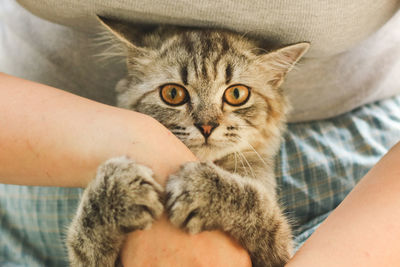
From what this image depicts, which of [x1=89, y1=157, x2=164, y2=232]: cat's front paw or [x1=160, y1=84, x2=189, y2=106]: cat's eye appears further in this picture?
[x1=160, y1=84, x2=189, y2=106]: cat's eye

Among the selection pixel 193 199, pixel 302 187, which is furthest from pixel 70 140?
pixel 302 187

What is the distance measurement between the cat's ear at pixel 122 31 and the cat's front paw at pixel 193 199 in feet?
1.52

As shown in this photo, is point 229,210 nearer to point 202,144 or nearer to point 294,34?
point 202,144

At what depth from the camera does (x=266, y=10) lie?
0.82 m

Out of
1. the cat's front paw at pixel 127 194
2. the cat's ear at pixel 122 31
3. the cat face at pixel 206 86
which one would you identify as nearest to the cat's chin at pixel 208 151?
the cat face at pixel 206 86

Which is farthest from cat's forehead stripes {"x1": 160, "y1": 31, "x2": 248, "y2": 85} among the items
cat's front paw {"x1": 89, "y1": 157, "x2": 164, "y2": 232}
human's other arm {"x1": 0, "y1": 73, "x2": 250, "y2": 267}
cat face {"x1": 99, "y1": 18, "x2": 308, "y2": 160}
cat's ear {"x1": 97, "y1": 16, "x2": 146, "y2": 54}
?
cat's front paw {"x1": 89, "y1": 157, "x2": 164, "y2": 232}

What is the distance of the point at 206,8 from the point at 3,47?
0.91 metres

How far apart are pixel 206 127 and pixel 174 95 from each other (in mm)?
154

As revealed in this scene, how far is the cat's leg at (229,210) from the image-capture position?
2.19 feet

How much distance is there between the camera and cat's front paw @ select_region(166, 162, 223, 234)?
657 millimetres

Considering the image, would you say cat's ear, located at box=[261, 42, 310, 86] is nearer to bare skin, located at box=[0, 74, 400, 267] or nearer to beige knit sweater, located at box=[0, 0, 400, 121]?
beige knit sweater, located at box=[0, 0, 400, 121]

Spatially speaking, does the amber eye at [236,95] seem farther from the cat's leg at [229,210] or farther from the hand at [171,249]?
the hand at [171,249]

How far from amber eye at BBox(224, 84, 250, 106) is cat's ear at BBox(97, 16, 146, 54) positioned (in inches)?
11.8

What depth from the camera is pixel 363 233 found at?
2.23ft
